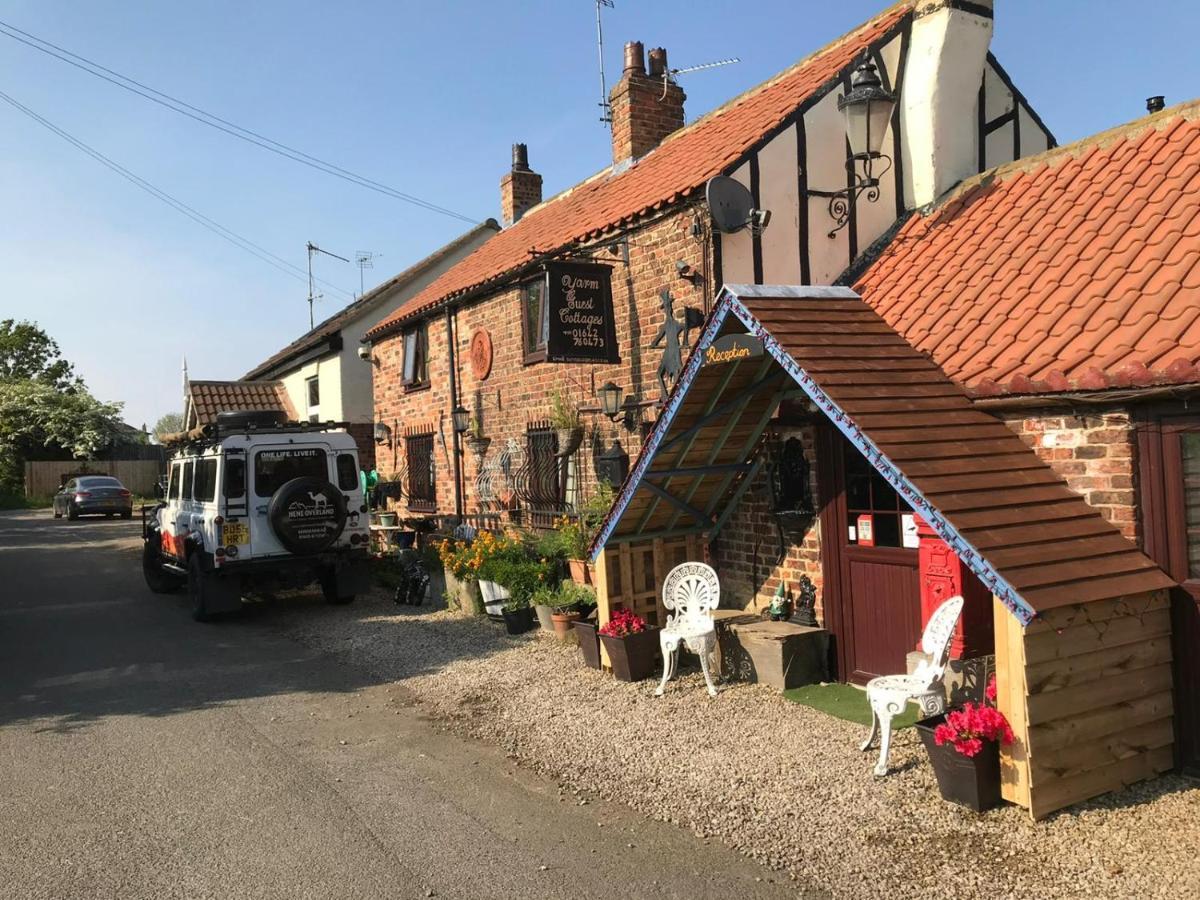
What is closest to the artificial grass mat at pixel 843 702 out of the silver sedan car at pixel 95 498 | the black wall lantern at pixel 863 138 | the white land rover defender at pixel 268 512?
the black wall lantern at pixel 863 138

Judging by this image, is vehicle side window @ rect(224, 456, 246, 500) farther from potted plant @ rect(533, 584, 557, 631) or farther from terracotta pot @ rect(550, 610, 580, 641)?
terracotta pot @ rect(550, 610, 580, 641)

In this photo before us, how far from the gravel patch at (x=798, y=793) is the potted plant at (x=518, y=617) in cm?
126

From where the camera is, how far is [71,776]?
588 cm

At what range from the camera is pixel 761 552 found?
8219mm

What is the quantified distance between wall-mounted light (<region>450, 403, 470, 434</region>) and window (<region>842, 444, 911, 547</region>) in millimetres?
7447

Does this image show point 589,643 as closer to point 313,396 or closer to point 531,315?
point 531,315

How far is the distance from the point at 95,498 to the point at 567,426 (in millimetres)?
26085

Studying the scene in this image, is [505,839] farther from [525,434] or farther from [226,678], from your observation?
[525,434]

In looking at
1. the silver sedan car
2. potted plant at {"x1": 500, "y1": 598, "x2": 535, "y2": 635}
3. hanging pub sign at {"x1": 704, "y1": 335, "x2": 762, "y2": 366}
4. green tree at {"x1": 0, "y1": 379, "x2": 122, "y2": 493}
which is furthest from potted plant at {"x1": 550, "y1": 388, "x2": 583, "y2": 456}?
green tree at {"x1": 0, "y1": 379, "x2": 122, "y2": 493}

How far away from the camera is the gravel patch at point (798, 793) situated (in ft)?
13.4

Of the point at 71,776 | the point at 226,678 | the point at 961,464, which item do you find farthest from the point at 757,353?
the point at 226,678

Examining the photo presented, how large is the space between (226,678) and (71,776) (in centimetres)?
262

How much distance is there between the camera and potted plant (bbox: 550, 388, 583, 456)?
35.0ft

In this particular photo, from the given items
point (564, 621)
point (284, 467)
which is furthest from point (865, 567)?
point (284, 467)
